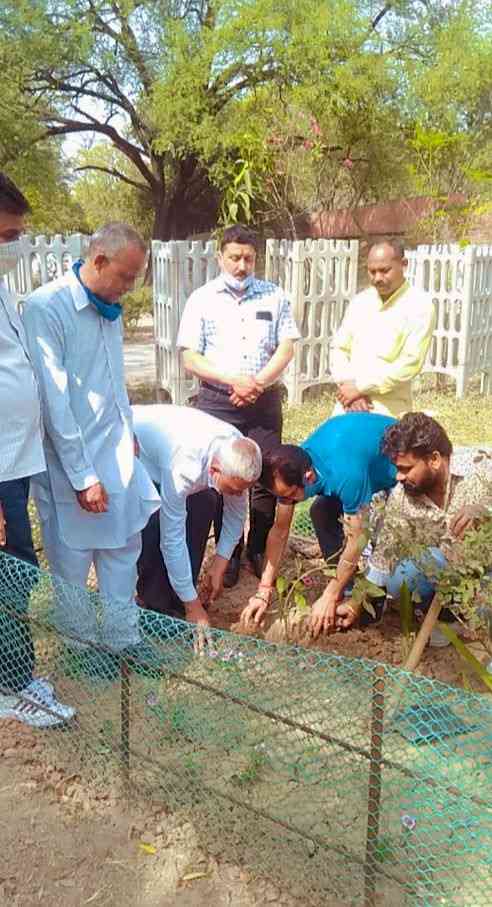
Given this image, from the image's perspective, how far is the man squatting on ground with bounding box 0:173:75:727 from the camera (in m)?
2.44

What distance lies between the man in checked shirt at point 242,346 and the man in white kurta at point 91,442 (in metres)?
0.94

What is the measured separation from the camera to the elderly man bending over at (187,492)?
2785 mm

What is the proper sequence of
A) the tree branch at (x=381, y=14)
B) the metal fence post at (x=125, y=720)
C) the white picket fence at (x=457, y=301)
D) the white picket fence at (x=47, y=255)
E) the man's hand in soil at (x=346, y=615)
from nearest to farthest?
1. the metal fence post at (x=125, y=720)
2. the man's hand in soil at (x=346, y=615)
3. the white picket fence at (x=47, y=255)
4. the white picket fence at (x=457, y=301)
5. the tree branch at (x=381, y=14)

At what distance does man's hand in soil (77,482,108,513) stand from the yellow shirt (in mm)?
1650

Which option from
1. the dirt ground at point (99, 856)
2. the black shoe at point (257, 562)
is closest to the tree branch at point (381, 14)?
the black shoe at point (257, 562)

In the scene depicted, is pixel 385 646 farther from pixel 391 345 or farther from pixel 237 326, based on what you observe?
pixel 237 326

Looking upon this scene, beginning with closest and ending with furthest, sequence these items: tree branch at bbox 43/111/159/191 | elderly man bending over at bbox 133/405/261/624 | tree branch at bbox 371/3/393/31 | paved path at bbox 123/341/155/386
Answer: elderly man bending over at bbox 133/405/261/624
paved path at bbox 123/341/155/386
tree branch at bbox 371/3/393/31
tree branch at bbox 43/111/159/191

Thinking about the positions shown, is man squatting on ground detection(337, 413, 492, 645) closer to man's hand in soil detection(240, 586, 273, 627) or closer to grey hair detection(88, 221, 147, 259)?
man's hand in soil detection(240, 586, 273, 627)

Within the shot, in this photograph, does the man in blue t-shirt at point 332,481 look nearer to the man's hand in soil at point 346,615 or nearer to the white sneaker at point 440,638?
the man's hand in soil at point 346,615

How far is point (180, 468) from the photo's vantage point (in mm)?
2924

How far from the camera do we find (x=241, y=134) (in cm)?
1309

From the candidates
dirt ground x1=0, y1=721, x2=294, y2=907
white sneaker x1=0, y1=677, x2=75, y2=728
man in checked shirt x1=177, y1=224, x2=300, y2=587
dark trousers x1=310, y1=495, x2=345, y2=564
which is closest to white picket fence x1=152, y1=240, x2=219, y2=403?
man in checked shirt x1=177, y1=224, x2=300, y2=587

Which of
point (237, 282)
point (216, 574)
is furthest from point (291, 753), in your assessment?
point (237, 282)

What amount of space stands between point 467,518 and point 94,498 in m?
1.22
